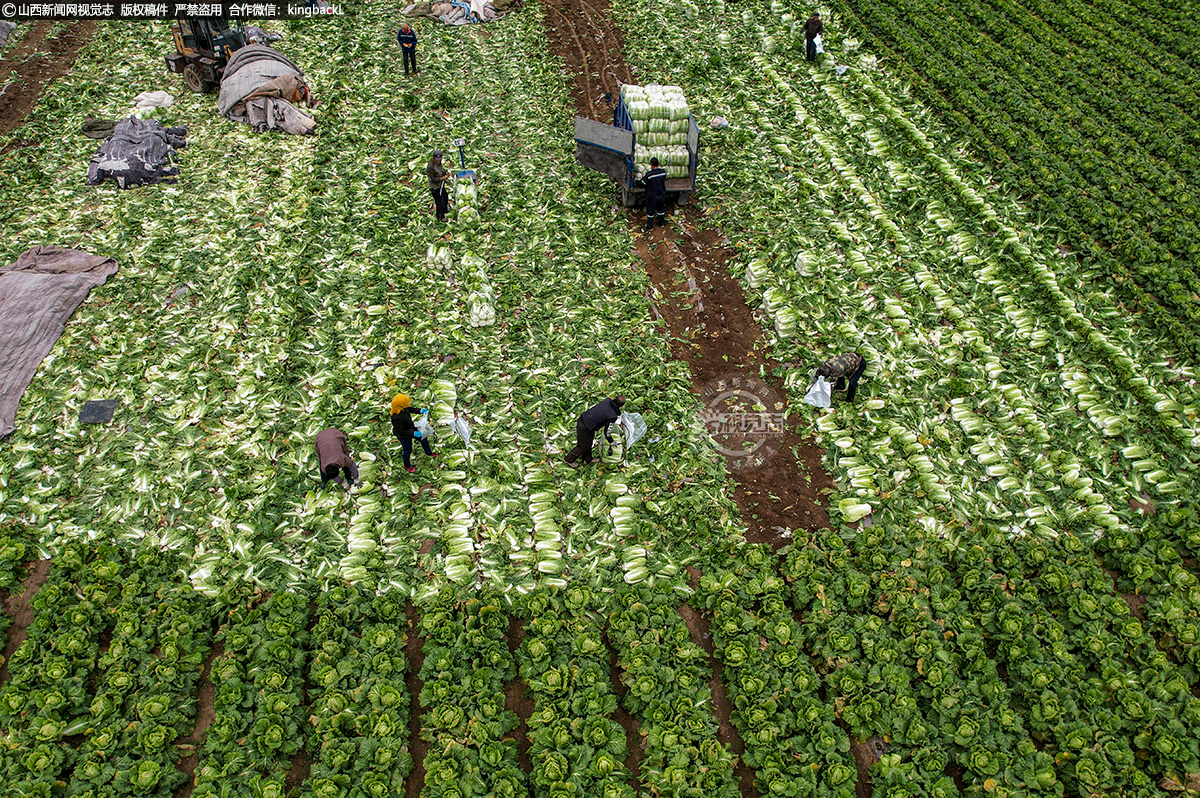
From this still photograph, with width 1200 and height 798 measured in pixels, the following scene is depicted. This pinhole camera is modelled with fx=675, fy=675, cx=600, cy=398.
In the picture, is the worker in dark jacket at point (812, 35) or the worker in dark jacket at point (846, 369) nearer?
the worker in dark jacket at point (846, 369)

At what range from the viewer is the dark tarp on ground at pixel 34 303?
11297mm

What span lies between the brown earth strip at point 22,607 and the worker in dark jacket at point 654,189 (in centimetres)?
1214

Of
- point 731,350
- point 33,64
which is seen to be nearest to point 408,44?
point 33,64

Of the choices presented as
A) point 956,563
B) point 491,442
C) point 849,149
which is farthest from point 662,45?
point 956,563

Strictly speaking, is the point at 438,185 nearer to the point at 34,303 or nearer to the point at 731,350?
the point at 731,350

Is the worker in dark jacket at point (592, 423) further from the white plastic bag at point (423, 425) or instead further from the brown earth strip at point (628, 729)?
the brown earth strip at point (628, 729)

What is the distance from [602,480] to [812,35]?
17321mm

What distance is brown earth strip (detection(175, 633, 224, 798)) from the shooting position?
7.46 meters

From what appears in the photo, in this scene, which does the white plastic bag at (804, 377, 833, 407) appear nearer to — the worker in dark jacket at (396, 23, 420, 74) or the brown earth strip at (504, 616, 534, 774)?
the brown earth strip at (504, 616, 534, 774)

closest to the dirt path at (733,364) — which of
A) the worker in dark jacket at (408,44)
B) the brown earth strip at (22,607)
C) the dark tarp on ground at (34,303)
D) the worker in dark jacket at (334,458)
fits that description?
the worker in dark jacket at (334,458)

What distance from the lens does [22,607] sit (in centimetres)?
891

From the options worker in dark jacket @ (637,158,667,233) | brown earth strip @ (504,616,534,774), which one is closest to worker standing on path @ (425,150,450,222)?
Answer: worker in dark jacket @ (637,158,667,233)

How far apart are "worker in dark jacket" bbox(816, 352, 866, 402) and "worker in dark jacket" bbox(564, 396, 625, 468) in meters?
3.57

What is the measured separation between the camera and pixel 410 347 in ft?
40.2
